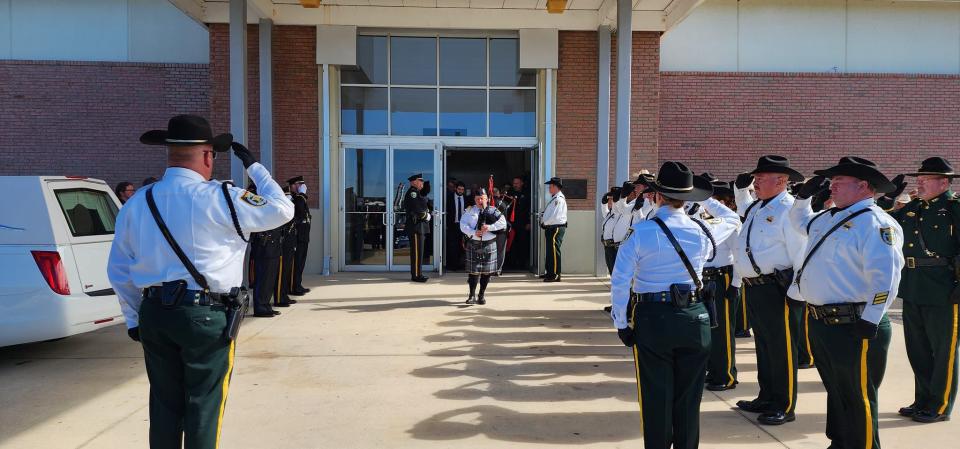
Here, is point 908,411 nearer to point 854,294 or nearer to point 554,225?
point 854,294

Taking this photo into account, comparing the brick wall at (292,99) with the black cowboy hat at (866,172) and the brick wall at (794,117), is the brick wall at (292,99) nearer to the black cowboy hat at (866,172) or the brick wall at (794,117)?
the brick wall at (794,117)

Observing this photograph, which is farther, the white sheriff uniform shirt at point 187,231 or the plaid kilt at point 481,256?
the plaid kilt at point 481,256

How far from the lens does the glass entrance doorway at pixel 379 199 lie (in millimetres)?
13555

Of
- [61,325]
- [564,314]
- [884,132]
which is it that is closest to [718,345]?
[564,314]

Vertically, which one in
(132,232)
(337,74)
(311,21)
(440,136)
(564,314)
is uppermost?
(311,21)

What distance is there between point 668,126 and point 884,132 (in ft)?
15.7

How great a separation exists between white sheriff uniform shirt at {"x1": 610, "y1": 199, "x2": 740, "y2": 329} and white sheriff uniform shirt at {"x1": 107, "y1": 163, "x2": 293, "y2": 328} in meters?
1.82

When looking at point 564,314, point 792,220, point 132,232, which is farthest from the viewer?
point 564,314

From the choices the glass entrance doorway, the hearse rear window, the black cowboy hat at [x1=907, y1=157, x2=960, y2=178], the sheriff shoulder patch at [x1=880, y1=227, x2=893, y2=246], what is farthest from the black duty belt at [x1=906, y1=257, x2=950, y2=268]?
the glass entrance doorway

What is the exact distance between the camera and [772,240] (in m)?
4.90

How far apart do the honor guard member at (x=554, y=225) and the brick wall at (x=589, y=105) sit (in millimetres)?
848

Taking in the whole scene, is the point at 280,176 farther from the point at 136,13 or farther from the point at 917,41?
the point at 917,41

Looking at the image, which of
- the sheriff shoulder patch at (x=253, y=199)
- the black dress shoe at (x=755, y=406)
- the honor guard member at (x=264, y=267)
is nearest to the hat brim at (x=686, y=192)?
the black dress shoe at (x=755, y=406)

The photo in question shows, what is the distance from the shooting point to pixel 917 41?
14695 mm
